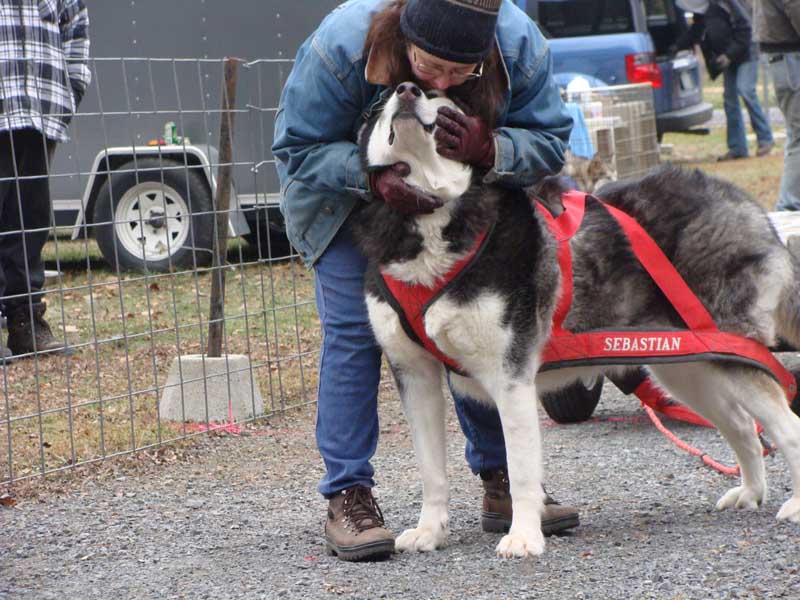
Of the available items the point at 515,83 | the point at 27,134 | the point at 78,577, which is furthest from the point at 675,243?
the point at 27,134

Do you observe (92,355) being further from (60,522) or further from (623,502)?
(623,502)

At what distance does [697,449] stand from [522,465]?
1684mm

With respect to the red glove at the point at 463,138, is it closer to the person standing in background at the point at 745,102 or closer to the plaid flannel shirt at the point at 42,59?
the plaid flannel shirt at the point at 42,59

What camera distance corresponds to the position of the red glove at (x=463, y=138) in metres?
3.15

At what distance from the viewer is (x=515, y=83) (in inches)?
138

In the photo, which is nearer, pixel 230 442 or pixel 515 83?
pixel 515 83

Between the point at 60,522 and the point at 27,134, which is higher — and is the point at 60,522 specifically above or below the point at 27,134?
below

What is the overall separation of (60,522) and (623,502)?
2.09 metres

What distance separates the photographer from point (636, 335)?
3.61 meters

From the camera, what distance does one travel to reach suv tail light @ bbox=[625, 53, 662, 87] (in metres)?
13.1

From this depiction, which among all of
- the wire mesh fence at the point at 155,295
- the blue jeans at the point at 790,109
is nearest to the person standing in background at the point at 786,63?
the blue jeans at the point at 790,109

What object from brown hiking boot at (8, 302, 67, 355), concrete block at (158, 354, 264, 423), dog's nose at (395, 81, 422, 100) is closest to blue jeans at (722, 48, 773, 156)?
brown hiking boot at (8, 302, 67, 355)

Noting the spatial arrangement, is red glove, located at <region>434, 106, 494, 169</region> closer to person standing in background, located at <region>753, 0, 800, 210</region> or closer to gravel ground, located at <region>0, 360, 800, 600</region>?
gravel ground, located at <region>0, 360, 800, 600</region>

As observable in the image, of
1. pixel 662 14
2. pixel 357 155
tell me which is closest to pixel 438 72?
pixel 357 155
